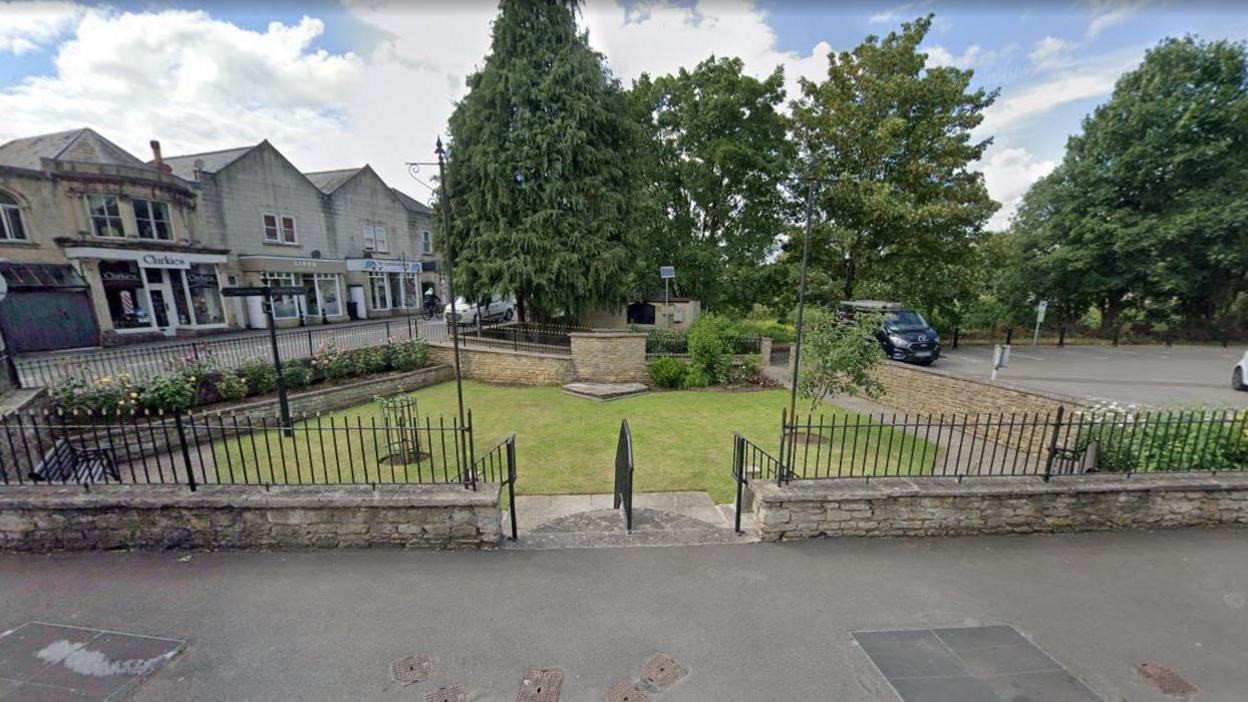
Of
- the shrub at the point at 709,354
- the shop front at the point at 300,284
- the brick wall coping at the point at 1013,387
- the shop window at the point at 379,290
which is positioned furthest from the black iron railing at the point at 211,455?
the shop window at the point at 379,290

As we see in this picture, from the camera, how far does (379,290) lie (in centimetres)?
2708

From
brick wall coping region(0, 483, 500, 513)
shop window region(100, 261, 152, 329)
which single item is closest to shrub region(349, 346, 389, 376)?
brick wall coping region(0, 483, 500, 513)

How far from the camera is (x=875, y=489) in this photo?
15.5 feet

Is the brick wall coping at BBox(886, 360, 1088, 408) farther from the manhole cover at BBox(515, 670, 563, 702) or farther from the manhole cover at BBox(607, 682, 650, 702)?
the manhole cover at BBox(515, 670, 563, 702)

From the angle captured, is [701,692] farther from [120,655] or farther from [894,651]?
[120,655]

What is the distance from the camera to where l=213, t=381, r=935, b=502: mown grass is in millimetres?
6523

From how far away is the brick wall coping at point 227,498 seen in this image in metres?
4.31

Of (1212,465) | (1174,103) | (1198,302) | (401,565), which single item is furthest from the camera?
(1198,302)

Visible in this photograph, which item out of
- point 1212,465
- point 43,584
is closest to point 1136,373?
point 1212,465

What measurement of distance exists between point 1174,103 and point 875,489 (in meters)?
28.3

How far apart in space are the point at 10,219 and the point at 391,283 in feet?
48.2

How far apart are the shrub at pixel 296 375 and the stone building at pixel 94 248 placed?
11.9m

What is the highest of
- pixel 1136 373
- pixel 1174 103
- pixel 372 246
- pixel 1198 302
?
pixel 1174 103

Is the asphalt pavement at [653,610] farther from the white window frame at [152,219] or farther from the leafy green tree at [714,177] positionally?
the white window frame at [152,219]
